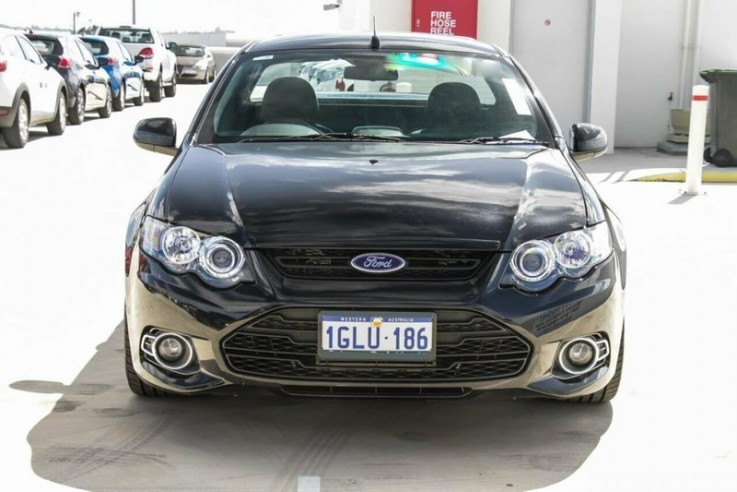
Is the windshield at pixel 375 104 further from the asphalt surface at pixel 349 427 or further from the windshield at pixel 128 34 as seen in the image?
the windshield at pixel 128 34

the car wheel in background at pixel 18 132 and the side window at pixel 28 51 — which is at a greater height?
the side window at pixel 28 51

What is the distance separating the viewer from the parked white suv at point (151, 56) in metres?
29.0

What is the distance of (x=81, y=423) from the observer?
4430 mm

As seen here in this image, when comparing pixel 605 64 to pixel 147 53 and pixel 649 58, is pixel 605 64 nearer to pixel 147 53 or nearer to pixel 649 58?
pixel 649 58

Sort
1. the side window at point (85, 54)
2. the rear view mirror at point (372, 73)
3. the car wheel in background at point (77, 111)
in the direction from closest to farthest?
the rear view mirror at point (372, 73) → the car wheel in background at point (77, 111) → the side window at point (85, 54)

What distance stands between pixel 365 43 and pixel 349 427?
2021mm

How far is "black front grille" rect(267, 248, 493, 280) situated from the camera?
397 cm

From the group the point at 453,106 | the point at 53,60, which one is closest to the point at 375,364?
the point at 453,106

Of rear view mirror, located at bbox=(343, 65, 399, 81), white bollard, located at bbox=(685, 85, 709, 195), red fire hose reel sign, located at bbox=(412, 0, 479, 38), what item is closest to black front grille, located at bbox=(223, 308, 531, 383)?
rear view mirror, located at bbox=(343, 65, 399, 81)

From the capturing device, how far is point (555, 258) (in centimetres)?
403

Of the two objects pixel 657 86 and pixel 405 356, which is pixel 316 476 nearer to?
pixel 405 356

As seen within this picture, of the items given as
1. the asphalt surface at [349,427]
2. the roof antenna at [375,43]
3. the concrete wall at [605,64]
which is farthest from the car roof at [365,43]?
the concrete wall at [605,64]

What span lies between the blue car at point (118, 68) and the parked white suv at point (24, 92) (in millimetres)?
5737

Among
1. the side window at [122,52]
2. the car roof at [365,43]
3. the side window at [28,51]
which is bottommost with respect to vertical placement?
the side window at [122,52]
